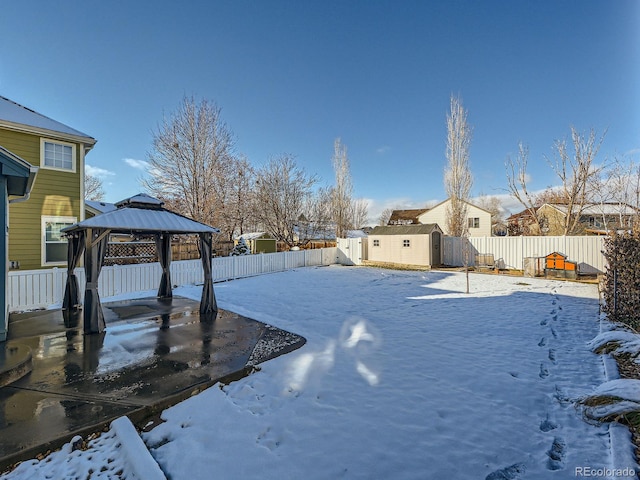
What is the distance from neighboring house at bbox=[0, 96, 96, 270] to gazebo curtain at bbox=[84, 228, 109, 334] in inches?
237

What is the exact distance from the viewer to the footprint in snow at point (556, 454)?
2.25 metres

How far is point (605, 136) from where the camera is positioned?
15117mm

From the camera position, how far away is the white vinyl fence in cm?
1307

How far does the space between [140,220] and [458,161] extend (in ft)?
66.5

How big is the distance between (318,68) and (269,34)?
2821mm

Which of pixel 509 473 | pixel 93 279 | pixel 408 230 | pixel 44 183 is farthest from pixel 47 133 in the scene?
pixel 408 230

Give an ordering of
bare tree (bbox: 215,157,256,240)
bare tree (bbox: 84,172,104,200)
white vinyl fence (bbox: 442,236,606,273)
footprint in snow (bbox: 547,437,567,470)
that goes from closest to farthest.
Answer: footprint in snow (bbox: 547,437,567,470), white vinyl fence (bbox: 442,236,606,273), bare tree (bbox: 215,157,256,240), bare tree (bbox: 84,172,104,200)

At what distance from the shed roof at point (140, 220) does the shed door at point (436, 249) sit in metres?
13.5

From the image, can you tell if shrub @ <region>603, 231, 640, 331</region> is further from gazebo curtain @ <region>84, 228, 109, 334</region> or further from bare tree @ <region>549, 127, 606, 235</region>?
bare tree @ <region>549, 127, 606, 235</region>

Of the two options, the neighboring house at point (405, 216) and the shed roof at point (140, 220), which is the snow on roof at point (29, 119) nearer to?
the shed roof at point (140, 220)

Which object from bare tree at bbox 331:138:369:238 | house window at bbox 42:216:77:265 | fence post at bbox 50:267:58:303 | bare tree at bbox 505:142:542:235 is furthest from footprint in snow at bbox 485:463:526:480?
bare tree at bbox 331:138:369:238

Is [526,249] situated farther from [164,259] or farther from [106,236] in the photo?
[106,236]

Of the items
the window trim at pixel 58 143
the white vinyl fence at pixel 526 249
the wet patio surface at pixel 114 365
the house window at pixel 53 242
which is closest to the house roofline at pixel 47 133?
the window trim at pixel 58 143

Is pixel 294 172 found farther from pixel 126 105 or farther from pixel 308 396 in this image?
pixel 308 396
